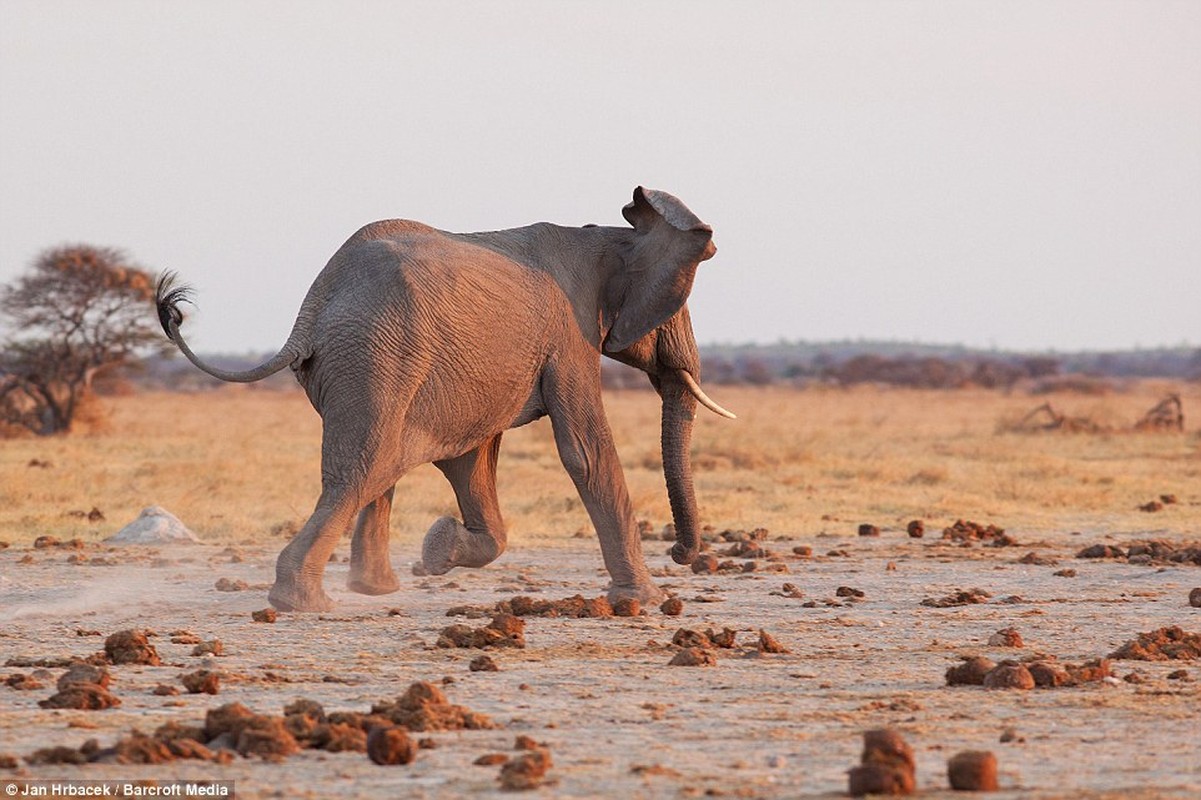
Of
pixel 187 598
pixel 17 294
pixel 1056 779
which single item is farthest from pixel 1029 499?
pixel 17 294

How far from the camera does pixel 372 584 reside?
11.5 meters

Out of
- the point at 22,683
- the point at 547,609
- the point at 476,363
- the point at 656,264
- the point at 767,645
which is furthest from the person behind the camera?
the point at 656,264

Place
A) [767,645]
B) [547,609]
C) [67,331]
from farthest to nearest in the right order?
1. [67,331]
2. [547,609]
3. [767,645]

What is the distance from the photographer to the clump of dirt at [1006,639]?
9.23 meters

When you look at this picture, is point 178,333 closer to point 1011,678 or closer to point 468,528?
point 468,528

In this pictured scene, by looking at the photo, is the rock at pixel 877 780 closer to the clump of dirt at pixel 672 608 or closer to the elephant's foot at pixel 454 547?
the clump of dirt at pixel 672 608

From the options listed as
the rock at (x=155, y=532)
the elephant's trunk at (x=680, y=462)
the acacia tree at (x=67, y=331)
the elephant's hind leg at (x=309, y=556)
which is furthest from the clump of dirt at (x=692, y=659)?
the acacia tree at (x=67, y=331)

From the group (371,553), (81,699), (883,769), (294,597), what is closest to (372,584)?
(371,553)

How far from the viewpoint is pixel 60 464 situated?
23.8 m

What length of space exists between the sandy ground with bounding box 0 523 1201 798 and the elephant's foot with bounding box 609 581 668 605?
332 mm

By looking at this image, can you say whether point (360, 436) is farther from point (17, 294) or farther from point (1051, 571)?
point (17, 294)

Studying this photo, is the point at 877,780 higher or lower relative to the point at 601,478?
lower

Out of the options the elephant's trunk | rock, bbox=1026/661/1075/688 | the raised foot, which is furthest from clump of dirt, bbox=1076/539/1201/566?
rock, bbox=1026/661/1075/688

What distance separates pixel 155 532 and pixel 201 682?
7767 mm
